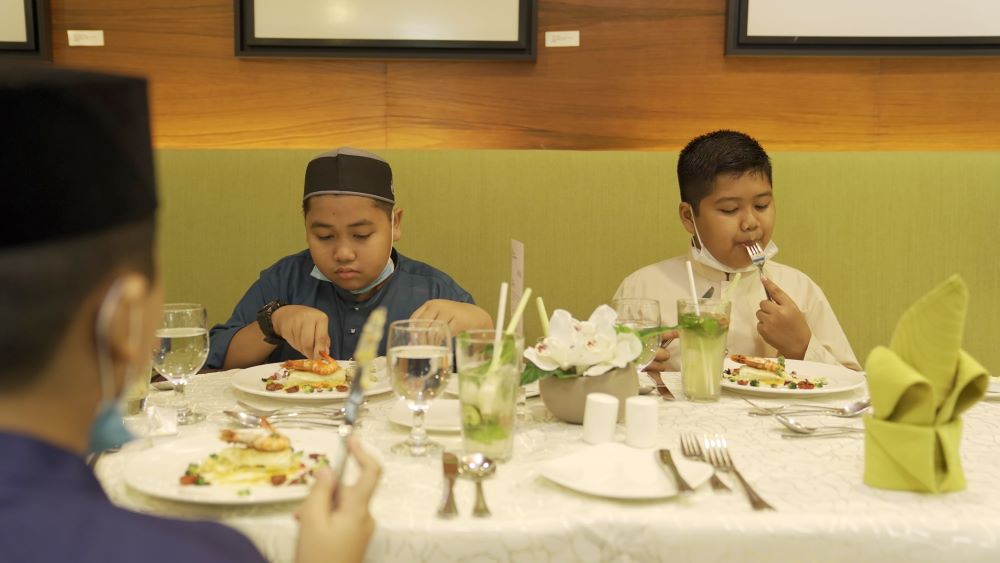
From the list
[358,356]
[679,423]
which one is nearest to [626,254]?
[679,423]

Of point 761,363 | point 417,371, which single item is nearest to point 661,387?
point 761,363

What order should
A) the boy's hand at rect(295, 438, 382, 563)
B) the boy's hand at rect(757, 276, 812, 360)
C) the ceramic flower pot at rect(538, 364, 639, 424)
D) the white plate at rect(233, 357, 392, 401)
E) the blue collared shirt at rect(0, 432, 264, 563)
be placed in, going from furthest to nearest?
the boy's hand at rect(757, 276, 812, 360), the white plate at rect(233, 357, 392, 401), the ceramic flower pot at rect(538, 364, 639, 424), the boy's hand at rect(295, 438, 382, 563), the blue collared shirt at rect(0, 432, 264, 563)

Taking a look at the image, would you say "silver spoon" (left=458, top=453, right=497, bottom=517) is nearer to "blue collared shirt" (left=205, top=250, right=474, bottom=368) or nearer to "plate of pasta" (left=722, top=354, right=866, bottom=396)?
"plate of pasta" (left=722, top=354, right=866, bottom=396)

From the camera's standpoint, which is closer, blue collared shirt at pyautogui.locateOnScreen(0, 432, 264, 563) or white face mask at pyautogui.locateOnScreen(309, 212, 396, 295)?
blue collared shirt at pyautogui.locateOnScreen(0, 432, 264, 563)

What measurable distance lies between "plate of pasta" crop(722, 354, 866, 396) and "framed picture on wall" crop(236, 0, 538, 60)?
1.65 meters

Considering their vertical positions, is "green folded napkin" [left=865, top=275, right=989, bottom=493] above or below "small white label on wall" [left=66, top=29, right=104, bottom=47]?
below

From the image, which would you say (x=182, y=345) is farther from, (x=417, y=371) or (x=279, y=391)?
(x=417, y=371)

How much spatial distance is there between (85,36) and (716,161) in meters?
2.33

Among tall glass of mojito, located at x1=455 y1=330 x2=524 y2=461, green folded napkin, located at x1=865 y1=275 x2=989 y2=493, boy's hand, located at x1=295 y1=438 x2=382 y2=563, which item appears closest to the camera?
boy's hand, located at x1=295 y1=438 x2=382 y2=563

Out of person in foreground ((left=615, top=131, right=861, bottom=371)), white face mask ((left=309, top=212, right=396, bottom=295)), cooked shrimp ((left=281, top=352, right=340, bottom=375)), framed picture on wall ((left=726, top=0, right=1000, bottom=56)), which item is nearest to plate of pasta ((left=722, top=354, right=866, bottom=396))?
person in foreground ((left=615, top=131, right=861, bottom=371))

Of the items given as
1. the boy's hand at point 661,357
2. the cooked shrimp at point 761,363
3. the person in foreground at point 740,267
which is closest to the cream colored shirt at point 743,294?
the person in foreground at point 740,267

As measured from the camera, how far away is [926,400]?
42.7 inches

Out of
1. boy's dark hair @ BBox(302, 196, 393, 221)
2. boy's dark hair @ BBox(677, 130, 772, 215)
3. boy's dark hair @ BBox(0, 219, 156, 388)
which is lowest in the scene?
boy's dark hair @ BBox(302, 196, 393, 221)

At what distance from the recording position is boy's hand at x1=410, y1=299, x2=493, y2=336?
1902 mm
